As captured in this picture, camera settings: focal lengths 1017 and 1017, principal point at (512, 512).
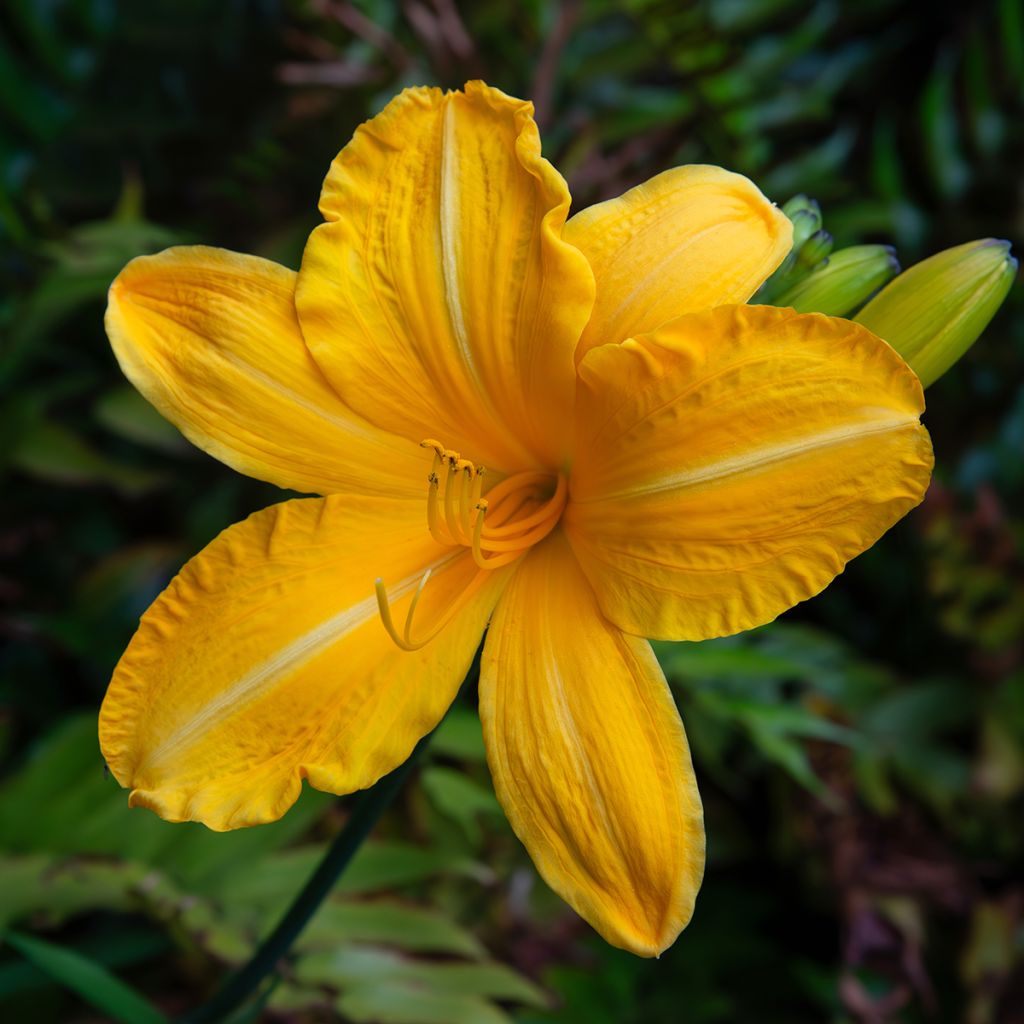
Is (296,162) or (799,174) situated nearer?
(296,162)

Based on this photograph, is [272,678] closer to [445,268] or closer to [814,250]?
[445,268]

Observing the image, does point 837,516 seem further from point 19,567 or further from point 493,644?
point 19,567

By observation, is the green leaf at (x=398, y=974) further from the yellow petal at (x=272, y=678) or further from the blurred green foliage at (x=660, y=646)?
the yellow petal at (x=272, y=678)

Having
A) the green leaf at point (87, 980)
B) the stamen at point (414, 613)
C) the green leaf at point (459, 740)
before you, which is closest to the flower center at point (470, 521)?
the stamen at point (414, 613)

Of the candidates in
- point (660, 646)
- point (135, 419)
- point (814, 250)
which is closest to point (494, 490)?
point (814, 250)

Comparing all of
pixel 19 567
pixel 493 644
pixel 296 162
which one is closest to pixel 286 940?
pixel 493 644

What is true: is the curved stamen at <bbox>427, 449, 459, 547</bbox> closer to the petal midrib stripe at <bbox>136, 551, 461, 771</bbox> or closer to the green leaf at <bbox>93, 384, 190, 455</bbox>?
the petal midrib stripe at <bbox>136, 551, 461, 771</bbox>
